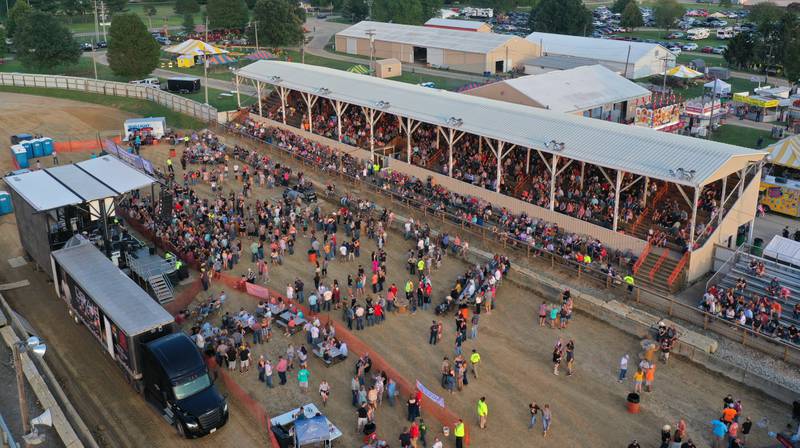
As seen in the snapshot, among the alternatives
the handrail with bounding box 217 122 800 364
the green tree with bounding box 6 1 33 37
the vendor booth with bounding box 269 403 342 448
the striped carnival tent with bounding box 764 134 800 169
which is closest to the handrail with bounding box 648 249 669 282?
the handrail with bounding box 217 122 800 364

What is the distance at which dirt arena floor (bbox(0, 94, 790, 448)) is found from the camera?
2112 centimetres

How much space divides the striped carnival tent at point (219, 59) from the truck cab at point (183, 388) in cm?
6317

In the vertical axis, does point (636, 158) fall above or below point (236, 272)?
above

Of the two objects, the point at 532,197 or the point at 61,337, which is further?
the point at 532,197

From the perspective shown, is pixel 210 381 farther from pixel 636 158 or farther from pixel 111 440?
pixel 636 158

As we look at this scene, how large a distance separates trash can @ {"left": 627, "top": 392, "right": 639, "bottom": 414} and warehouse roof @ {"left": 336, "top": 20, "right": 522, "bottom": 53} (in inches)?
2364

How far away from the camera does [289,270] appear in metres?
31.6

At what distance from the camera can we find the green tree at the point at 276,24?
84.1 m

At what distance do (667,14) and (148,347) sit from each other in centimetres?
11520

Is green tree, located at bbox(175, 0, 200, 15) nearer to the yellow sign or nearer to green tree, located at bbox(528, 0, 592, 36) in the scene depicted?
green tree, located at bbox(528, 0, 592, 36)

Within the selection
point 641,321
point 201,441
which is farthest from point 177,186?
point 641,321

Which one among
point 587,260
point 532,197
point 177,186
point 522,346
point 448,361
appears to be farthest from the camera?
point 177,186

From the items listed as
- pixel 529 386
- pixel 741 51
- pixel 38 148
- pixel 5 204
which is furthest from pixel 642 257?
pixel 741 51

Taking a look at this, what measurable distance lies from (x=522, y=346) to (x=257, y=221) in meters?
16.8
